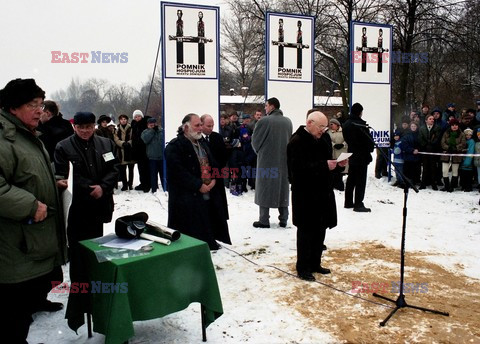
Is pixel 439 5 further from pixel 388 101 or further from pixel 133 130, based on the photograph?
pixel 133 130

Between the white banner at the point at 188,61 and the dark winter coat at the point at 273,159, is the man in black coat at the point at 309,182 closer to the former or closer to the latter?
the dark winter coat at the point at 273,159

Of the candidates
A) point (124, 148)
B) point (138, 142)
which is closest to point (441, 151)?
point (138, 142)

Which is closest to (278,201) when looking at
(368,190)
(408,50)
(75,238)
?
(75,238)

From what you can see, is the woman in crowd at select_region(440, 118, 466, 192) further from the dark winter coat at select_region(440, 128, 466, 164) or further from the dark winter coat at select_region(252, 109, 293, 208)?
the dark winter coat at select_region(252, 109, 293, 208)

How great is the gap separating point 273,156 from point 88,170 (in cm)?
373

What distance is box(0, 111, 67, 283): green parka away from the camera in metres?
2.76

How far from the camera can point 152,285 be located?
3166 mm

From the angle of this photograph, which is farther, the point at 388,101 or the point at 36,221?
the point at 388,101

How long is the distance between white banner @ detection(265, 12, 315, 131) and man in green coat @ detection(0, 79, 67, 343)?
26.3ft

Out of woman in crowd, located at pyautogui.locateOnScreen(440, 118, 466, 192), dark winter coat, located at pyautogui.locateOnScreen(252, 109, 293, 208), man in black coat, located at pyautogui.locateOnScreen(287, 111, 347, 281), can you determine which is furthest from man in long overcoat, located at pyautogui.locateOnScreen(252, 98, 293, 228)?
woman in crowd, located at pyautogui.locateOnScreen(440, 118, 466, 192)

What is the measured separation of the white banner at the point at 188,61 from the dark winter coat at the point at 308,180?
553cm

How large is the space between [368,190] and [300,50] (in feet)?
12.8

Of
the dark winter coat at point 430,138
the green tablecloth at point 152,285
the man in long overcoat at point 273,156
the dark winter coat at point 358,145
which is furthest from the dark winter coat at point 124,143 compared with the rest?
the green tablecloth at point 152,285

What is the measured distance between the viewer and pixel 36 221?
2873mm
